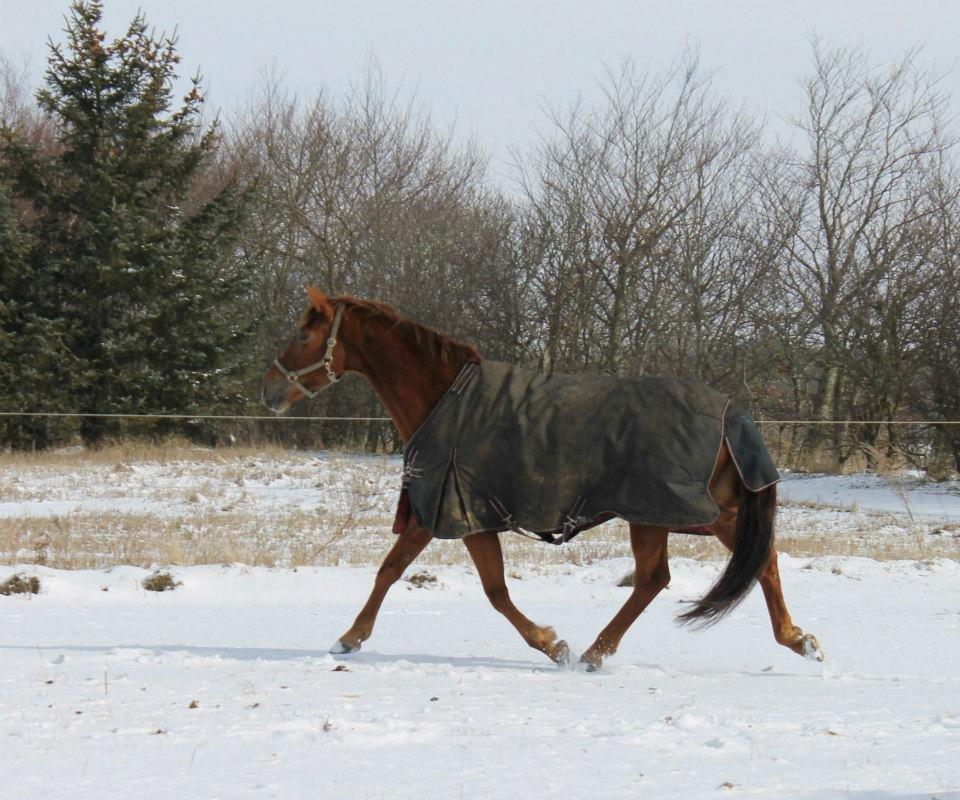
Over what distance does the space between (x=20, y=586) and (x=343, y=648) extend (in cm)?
315

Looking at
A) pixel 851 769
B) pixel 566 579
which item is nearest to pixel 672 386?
pixel 851 769

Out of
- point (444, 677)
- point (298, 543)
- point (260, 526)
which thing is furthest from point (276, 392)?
point (260, 526)

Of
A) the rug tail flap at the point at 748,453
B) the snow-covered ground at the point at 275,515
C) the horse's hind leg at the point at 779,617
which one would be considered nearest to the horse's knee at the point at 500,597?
the horse's hind leg at the point at 779,617

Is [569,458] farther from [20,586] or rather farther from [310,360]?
[20,586]

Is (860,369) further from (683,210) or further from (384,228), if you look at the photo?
(384,228)

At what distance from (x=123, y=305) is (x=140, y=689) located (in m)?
19.8

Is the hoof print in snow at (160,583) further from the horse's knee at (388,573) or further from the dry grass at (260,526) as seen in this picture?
the horse's knee at (388,573)

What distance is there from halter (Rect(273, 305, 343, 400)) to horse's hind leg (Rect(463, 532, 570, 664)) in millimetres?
1153

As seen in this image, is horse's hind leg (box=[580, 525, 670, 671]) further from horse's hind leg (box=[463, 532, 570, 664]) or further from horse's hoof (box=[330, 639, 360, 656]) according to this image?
horse's hoof (box=[330, 639, 360, 656])

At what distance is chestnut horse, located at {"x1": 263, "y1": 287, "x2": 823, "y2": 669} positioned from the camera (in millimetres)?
5773

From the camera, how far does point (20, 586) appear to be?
7887 mm

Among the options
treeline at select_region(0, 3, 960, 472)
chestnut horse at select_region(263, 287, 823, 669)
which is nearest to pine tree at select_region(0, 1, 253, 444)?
treeline at select_region(0, 3, 960, 472)

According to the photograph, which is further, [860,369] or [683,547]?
[860,369]

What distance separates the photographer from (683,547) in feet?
35.8
